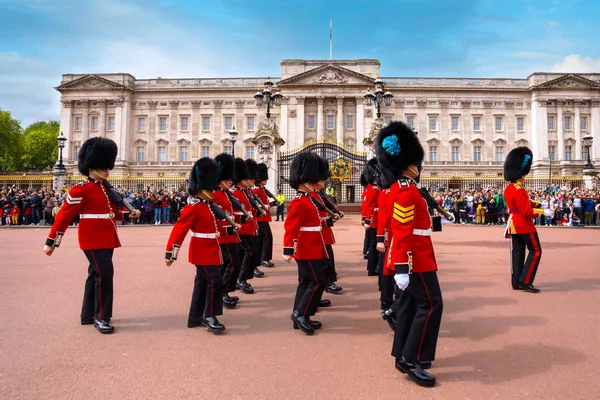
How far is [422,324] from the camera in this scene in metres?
3.33

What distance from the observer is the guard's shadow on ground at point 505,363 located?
3301mm

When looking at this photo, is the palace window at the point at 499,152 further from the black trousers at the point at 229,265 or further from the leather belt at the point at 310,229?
the leather belt at the point at 310,229

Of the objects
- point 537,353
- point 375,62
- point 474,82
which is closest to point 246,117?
point 375,62

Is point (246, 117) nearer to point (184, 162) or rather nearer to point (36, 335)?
point (184, 162)

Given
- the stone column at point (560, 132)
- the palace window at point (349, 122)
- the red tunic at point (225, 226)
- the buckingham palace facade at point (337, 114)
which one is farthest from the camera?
the palace window at point (349, 122)

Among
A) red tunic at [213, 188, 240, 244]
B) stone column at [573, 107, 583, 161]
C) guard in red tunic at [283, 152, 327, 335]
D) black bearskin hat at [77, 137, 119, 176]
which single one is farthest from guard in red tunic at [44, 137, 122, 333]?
stone column at [573, 107, 583, 161]

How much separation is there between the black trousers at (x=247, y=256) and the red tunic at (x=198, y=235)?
6.05ft

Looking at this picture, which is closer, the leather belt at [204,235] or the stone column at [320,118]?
the leather belt at [204,235]

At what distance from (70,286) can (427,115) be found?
48.9 metres

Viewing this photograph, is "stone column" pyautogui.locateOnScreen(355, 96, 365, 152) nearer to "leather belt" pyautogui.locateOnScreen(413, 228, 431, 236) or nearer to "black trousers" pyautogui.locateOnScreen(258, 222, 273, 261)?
"black trousers" pyautogui.locateOnScreen(258, 222, 273, 261)

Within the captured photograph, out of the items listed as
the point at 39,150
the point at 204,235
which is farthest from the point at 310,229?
the point at 39,150

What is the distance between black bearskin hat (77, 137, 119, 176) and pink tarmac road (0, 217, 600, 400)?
5.94 ft

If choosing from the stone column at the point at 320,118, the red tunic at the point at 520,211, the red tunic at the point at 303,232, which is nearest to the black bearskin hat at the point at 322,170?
the red tunic at the point at 303,232

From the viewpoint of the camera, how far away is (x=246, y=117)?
168ft
